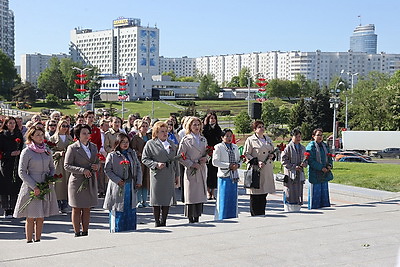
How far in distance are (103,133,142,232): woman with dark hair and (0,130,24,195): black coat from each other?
292cm

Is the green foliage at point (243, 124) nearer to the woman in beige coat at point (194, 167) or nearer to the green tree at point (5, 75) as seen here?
the woman in beige coat at point (194, 167)

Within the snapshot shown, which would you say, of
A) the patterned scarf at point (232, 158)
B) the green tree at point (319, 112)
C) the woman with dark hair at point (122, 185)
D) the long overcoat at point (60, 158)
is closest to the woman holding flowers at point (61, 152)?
the long overcoat at point (60, 158)

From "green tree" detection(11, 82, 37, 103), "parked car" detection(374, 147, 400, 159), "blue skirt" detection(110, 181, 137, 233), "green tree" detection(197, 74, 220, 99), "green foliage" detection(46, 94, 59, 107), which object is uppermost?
"green tree" detection(197, 74, 220, 99)

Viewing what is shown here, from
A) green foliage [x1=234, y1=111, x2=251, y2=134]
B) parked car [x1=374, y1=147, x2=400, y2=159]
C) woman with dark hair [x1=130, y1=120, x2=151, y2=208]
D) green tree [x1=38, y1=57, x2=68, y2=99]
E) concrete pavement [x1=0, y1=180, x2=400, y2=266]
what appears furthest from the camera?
green tree [x1=38, y1=57, x2=68, y2=99]

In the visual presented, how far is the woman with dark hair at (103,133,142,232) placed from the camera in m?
8.42

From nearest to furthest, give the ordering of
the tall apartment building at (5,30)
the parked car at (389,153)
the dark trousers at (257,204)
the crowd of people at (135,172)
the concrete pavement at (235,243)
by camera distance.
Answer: the concrete pavement at (235,243) → the crowd of people at (135,172) → the dark trousers at (257,204) → the parked car at (389,153) → the tall apartment building at (5,30)

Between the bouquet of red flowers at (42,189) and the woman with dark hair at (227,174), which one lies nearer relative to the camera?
the bouquet of red flowers at (42,189)

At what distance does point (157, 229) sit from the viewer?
8.48 m

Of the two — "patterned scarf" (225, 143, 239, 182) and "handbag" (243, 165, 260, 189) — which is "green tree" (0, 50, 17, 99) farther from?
"patterned scarf" (225, 143, 239, 182)

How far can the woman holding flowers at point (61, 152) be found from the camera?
11.0 meters

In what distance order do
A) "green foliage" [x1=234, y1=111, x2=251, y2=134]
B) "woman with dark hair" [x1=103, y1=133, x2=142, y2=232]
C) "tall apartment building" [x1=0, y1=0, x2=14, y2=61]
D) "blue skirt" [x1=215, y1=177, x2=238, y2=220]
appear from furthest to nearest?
"tall apartment building" [x1=0, y1=0, x2=14, y2=61]
"green foliage" [x1=234, y1=111, x2=251, y2=134]
"blue skirt" [x1=215, y1=177, x2=238, y2=220]
"woman with dark hair" [x1=103, y1=133, x2=142, y2=232]

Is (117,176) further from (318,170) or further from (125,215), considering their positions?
(318,170)

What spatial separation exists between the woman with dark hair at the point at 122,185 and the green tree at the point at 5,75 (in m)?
131

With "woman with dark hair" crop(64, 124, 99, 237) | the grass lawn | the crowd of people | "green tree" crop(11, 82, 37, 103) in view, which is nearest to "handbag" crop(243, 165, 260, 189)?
the crowd of people
